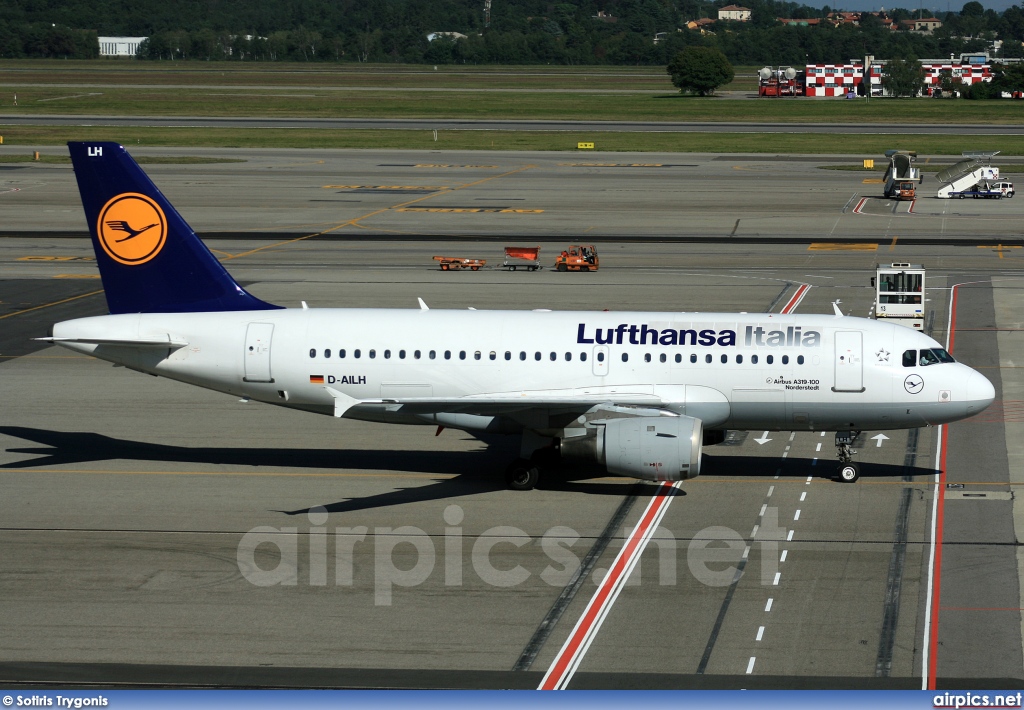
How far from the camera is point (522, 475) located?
3312 centimetres

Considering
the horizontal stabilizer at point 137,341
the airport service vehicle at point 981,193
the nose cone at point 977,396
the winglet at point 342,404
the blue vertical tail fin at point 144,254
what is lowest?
the airport service vehicle at point 981,193

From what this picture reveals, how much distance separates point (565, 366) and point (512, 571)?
7671mm

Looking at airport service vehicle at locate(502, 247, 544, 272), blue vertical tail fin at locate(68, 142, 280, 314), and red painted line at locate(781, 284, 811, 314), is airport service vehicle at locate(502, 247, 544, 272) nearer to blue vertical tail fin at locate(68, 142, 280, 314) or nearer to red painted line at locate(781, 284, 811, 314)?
red painted line at locate(781, 284, 811, 314)

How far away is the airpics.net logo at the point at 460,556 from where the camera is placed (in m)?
26.6

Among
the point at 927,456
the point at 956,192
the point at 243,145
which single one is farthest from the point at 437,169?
the point at 927,456

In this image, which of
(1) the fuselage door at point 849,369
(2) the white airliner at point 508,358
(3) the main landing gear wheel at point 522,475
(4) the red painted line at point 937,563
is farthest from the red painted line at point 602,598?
(4) the red painted line at point 937,563

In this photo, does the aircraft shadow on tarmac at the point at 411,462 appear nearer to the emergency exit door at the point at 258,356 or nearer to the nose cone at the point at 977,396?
the nose cone at the point at 977,396

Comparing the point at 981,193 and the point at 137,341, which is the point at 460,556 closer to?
the point at 137,341

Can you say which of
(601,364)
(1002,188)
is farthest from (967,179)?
(601,364)

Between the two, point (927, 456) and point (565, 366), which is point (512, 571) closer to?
point (565, 366)

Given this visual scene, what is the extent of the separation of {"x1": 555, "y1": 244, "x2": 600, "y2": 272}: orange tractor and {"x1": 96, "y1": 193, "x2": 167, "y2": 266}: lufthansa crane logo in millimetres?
36665

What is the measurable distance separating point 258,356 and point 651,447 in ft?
36.8

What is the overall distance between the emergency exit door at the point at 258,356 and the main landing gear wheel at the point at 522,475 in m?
7.15

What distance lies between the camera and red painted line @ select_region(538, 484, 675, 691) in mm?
22237
